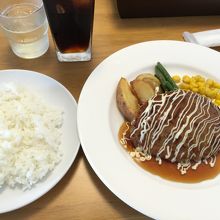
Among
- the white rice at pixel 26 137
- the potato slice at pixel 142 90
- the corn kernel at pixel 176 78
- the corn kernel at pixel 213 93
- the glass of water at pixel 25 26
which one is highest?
the glass of water at pixel 25 26

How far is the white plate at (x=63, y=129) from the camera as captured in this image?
0.87m

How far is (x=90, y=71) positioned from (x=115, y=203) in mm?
586

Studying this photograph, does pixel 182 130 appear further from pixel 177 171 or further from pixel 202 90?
pixel 202 90

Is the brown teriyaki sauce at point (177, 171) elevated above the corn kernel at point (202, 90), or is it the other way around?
the corn kernel at point (202, 90)

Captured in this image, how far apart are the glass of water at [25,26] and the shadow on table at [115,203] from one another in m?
0.63

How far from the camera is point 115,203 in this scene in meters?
0.93

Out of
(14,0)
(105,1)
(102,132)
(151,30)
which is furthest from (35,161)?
(105,1)

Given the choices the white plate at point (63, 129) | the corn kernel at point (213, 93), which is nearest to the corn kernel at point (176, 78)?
the corn kernel at point (213, 93)

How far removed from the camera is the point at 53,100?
113 centimetres

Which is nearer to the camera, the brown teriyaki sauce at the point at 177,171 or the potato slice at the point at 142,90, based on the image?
the brown teriyaki sauce at the point at 177,171

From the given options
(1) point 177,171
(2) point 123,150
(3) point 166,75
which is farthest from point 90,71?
(1) point 177,171

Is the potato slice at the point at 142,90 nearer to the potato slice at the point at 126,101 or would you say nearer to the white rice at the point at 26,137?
the potato slice at the point at 126,101

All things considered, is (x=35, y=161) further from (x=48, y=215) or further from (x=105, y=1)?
(x=105, y=1)

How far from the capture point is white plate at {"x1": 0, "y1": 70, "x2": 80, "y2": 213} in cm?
87
